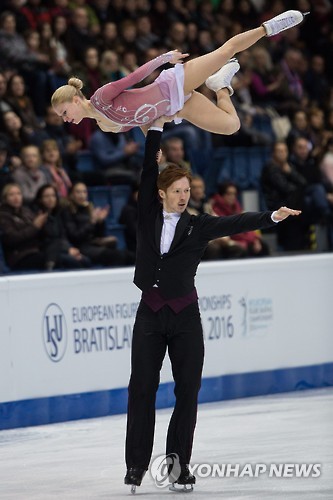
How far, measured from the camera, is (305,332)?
34.6 ft

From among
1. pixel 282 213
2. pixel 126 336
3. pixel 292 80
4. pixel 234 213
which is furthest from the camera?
pixel 292 80

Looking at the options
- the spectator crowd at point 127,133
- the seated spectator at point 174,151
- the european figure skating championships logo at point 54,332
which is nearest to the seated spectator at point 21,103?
the spectator crowd at point 127,133

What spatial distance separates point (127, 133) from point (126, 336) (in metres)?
4.10

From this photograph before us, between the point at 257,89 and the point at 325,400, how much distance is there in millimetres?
6363

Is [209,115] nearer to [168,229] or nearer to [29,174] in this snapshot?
[168,229]

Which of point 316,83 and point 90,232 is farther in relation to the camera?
point 316,83

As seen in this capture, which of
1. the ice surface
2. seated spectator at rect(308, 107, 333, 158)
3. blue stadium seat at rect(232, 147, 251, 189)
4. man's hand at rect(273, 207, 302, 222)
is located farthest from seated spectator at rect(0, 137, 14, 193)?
man's hand at rect(273, 207, 302, 222)

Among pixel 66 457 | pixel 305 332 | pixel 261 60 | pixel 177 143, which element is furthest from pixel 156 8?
pixel 66 457

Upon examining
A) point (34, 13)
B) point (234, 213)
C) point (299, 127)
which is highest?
point (34, 13)

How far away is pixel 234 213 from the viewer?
12.0m

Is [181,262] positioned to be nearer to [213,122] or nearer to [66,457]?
[213,122]

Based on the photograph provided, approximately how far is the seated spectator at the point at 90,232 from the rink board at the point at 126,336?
4.24 feet

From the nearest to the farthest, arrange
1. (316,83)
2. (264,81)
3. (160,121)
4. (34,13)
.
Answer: (160,121) < (34,13) < (264,81) < (316,83)

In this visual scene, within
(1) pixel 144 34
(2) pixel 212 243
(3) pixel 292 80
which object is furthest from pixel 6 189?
(3) pixel 292 80
